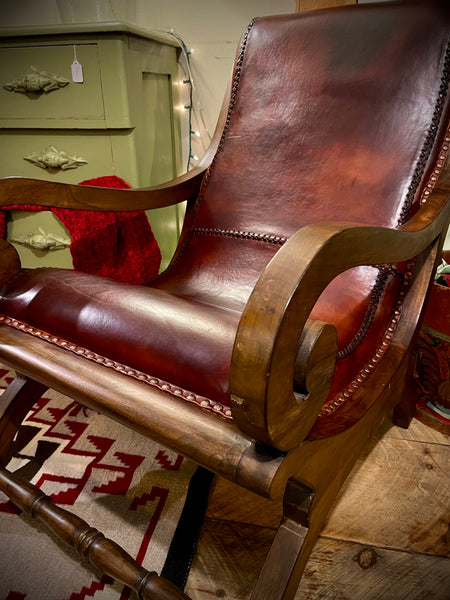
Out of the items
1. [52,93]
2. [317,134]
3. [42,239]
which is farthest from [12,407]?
[52,93]

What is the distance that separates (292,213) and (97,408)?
547 mm

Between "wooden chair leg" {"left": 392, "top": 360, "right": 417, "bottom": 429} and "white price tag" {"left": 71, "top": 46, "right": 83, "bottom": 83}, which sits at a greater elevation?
"white price tag" {"left": 71, "top": 46, "right": 83, "bottom": 83}

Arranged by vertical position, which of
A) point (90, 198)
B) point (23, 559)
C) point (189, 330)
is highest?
point (90, 198)

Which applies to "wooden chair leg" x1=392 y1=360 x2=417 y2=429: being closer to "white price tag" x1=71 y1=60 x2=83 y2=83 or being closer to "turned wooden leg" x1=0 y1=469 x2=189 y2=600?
"turned wooden leg" x1=0 y1=469 x2=189 y2=600

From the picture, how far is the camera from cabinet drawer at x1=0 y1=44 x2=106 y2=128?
1307 mm

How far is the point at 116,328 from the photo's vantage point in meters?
0.61

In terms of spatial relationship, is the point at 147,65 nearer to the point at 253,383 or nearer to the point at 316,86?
the point at 316,86

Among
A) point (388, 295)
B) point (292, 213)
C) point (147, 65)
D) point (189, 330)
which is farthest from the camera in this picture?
point (147, 65)

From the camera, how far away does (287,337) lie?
15.8 inches

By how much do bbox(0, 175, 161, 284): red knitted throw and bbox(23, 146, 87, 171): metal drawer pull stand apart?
0.19 metres

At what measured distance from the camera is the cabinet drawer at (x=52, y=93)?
1.31 meters

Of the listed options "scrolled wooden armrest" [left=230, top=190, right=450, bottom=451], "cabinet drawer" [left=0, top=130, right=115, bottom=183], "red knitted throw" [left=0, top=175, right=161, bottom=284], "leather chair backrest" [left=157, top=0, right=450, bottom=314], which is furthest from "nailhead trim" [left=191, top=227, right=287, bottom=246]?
"cabinet drawer" [left=0, top=130, right=115, bottom=183]

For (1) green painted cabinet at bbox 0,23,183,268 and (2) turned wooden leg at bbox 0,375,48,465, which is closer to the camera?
(2) turned wooden leg at bbox 0,375,48,465

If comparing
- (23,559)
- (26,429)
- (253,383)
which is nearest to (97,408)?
(253,383)
